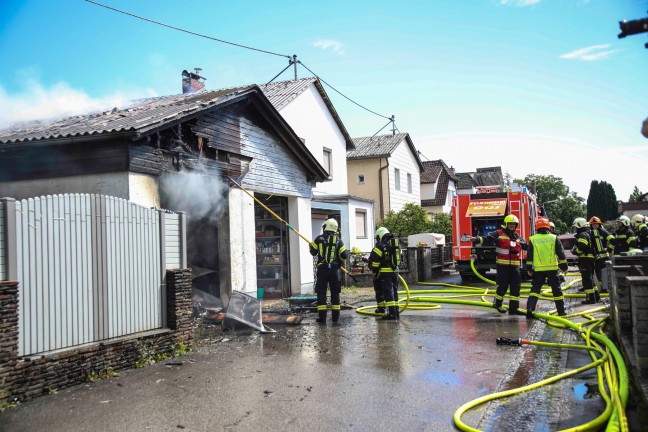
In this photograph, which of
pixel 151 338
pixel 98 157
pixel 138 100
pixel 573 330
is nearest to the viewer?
pixel 151 338

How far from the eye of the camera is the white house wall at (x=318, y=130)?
2133cm

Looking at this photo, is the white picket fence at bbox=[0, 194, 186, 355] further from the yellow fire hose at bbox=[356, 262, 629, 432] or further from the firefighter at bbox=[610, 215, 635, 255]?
the firefighter at bbox=[610, 215, 635, 255]

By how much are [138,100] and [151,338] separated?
986 cm

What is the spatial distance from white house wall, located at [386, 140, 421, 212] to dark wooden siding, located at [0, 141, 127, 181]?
21.7 metres

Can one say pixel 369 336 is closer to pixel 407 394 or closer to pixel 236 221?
pixel 407 394

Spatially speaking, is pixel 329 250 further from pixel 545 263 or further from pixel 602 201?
pixel 602 201

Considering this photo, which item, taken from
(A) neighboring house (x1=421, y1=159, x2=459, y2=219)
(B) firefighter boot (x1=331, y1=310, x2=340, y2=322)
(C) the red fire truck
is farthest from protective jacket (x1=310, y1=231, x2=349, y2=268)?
(A) neighboring house (x1=421, y1=159, x2=459, y2=219)

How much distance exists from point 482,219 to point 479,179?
42.5 meters

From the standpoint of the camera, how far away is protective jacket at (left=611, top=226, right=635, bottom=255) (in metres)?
12.0

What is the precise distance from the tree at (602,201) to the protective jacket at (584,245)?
4778 centimetres

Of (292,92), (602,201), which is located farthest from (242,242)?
(602,201)

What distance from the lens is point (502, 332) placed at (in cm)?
861

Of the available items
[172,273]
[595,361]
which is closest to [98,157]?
[172,273]

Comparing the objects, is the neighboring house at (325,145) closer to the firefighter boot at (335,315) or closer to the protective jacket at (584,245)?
the firefighter boot at (335,315)
